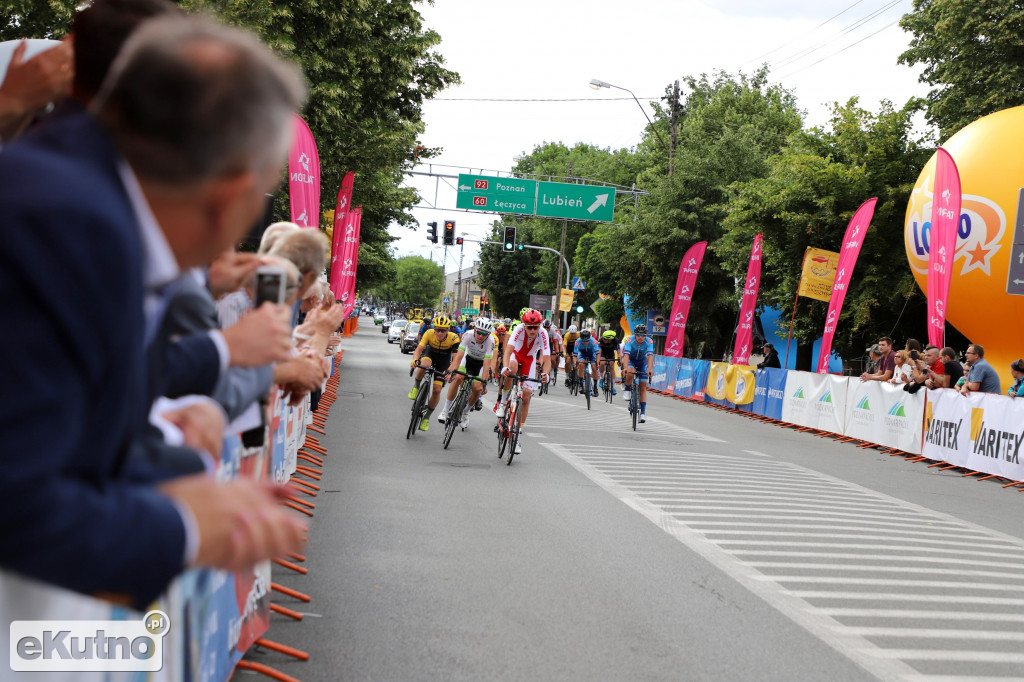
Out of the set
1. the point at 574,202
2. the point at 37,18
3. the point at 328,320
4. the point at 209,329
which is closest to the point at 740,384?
the point at 574,202

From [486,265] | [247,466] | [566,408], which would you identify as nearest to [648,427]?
[566,408]

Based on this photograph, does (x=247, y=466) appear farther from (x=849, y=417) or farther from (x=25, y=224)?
(x=849, y=417)

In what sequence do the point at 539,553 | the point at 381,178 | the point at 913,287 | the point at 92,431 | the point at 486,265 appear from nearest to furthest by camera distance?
1. the point at 92,431
2. the point at 539,553
3. the point at 913,287
4. the point at 381,178
5. the point at 486,265

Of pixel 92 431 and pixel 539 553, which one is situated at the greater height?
pixel 92 431

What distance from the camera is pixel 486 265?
8638 centimetres

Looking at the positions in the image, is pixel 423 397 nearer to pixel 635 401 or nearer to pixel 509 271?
pixel 635 401

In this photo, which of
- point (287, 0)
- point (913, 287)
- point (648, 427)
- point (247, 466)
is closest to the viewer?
point (247, 466)

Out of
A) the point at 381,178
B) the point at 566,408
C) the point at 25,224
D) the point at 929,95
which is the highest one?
the point at 929,95

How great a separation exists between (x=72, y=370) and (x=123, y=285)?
12 centimetres

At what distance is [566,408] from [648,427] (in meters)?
3.86

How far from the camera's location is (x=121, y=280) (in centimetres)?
118

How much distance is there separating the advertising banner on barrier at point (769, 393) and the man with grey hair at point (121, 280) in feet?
73.9

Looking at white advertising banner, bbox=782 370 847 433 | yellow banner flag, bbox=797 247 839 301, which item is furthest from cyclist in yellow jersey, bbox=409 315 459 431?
yellow banner flag, bbox=797 247 839 301

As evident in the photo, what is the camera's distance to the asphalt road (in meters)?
4.85
